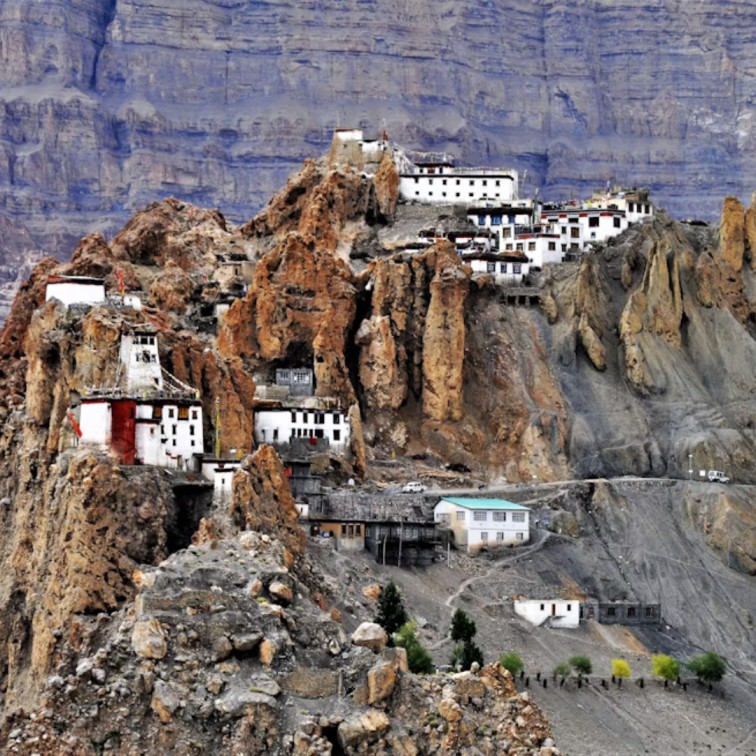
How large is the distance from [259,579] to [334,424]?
163 ft

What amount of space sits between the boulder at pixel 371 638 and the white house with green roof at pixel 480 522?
48446 millimetres

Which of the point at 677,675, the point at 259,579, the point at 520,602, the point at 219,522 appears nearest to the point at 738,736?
the point at 677,675

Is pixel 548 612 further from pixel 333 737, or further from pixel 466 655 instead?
pixel 333 737

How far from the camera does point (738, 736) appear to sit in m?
114

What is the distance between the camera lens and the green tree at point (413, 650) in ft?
340

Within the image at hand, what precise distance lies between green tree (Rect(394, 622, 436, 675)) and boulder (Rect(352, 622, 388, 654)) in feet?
59.9

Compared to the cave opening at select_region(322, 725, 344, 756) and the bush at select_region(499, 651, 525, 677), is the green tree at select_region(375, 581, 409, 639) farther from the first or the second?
the cave opening at select_region(322, 725, 344, 756)

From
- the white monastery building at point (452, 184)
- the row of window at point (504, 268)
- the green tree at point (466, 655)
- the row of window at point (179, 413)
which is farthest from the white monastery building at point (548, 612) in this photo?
the white monastery building at point (452, 184)

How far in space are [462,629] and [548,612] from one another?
11.0 meters

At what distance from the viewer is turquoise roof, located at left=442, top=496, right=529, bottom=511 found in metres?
132

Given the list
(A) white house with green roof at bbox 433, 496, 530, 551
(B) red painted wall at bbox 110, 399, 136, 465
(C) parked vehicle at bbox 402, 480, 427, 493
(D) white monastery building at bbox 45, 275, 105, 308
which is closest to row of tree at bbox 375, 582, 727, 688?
(A) white house with green roof at bbox 433, 496, 530, 551

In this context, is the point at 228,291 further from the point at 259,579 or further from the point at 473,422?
the point at 259,579

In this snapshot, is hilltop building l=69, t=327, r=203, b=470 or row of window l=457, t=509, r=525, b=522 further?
row of window l=457, t=509, r=525, b=522

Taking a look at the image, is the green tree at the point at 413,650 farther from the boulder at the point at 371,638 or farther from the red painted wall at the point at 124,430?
the boulder at the point at 371,638
